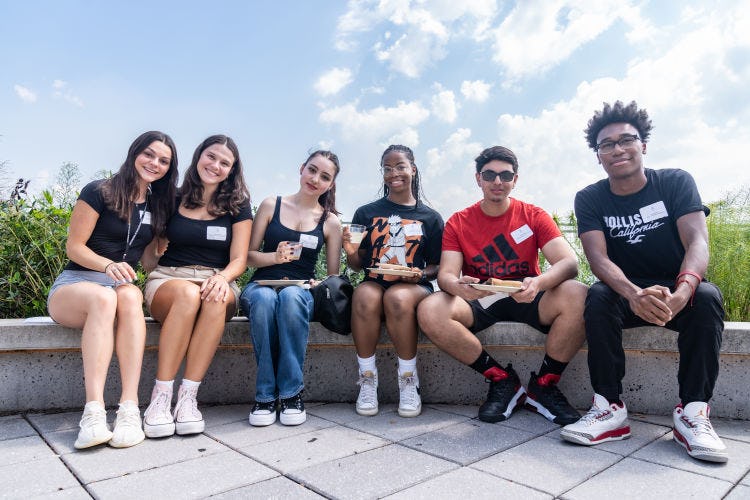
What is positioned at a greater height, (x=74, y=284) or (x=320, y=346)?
(x=74, y=284)

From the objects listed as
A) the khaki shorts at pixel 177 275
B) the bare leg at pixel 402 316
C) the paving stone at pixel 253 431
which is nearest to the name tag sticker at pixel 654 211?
the bare leg at pixel 402 316

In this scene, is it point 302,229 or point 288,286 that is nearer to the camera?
point 288,286

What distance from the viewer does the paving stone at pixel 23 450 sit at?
239 cm

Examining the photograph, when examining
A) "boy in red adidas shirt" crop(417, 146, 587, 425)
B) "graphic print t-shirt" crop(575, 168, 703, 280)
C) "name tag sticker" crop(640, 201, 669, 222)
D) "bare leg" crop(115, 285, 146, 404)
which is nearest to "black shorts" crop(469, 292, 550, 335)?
"boy in red adidas shirt" crop(417, 146, 587, 425)

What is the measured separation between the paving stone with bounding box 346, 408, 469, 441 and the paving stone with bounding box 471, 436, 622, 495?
489mm

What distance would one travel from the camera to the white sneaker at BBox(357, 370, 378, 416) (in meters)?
3.10

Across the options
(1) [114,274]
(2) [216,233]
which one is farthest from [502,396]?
(1) [114,274]

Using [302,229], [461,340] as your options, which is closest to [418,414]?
[461,340]

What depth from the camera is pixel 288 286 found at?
3.13 meters

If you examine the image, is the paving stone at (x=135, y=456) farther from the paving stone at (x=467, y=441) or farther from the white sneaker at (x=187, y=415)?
the paving stone at (x=467, y=441)

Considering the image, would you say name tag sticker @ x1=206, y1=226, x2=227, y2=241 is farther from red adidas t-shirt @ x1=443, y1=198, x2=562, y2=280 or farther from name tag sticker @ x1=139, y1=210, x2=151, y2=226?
red adidas t-shirt @ x1=443, y1=198, x2=562, y2=280

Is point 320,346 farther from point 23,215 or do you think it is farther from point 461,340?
point 23,215

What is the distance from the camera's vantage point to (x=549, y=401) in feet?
9.78

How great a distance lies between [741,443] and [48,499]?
3139mm
